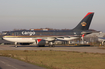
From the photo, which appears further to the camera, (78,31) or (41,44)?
(78,31)

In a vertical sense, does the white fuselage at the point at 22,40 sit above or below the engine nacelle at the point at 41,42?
above

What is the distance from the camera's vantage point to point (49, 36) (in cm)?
5834

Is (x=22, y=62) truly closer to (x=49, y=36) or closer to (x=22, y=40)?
(x=22, y=40)

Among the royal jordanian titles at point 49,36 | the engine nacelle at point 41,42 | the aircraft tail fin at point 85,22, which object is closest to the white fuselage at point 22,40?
the royal jordanian titles at point 49,36

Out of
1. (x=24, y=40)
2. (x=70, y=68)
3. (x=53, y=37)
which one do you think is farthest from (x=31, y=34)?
(x=70, y=68)

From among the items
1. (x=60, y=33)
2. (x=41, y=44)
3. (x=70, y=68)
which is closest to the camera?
(x=70, y=68)

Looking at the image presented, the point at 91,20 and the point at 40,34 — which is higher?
the point at 91,20

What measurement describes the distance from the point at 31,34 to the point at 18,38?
154 inches

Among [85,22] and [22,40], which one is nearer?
[22,40]

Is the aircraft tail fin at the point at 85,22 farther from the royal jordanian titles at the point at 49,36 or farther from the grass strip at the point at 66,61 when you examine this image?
the grass strip at the point at 66,61

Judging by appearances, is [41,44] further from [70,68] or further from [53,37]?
[70,68]

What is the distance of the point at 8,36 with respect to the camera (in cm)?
5656

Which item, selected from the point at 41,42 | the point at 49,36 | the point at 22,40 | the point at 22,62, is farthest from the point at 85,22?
the point at 22,62

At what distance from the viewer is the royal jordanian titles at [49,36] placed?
186ft
